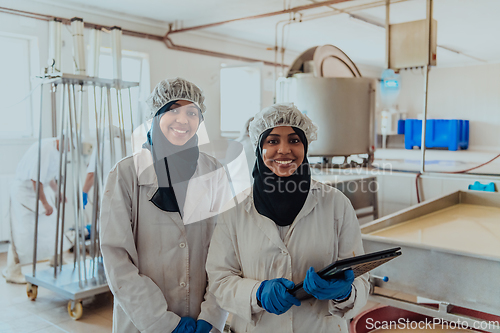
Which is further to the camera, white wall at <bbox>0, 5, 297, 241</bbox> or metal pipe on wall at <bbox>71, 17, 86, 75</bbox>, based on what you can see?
white wall at <bbox>0, 5, 297, 241</bbox>

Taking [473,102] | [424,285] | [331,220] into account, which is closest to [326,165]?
[424,285]

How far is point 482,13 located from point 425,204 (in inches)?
136

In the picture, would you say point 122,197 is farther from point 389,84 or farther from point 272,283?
point 389,84

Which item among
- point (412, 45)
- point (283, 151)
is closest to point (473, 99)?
point (412, 45)

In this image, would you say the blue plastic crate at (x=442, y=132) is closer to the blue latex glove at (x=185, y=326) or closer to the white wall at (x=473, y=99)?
the white wall at (x=473, y=99)

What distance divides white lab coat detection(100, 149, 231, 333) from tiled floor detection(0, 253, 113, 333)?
4.77 feet

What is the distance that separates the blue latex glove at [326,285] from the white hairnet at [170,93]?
61 cm

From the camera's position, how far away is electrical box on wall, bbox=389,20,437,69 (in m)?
2.93

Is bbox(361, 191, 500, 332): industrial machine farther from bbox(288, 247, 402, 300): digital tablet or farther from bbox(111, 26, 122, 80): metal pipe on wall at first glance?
bbox(111, 26, 122, 80): metal pipe on wall

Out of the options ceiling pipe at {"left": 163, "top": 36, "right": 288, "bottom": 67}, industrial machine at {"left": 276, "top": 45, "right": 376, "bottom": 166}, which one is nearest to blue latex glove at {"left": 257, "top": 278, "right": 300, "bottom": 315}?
industrial machine at {"left": 276, "top": 45, "right": 376, "bottom": 166}

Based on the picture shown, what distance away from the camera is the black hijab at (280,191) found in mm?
1072

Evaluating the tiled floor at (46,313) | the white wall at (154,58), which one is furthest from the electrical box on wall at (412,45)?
the tiled floor at (46,313)

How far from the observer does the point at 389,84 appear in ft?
11.3

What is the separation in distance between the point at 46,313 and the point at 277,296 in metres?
2.21
